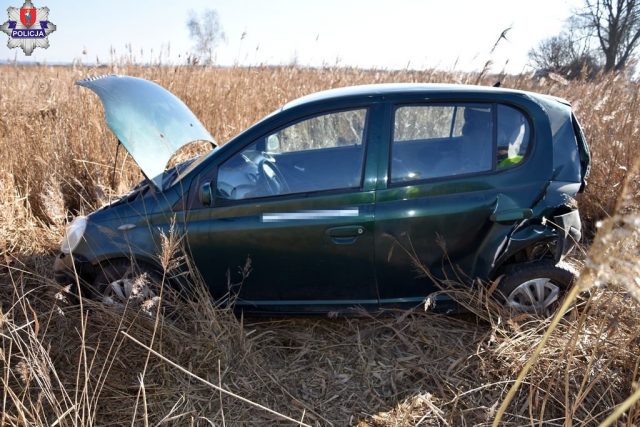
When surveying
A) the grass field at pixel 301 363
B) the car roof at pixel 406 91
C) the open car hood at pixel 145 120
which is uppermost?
the car roof at pixel 406 91

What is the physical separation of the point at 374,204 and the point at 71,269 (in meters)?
2.17

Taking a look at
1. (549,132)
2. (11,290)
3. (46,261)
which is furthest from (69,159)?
(549,132)

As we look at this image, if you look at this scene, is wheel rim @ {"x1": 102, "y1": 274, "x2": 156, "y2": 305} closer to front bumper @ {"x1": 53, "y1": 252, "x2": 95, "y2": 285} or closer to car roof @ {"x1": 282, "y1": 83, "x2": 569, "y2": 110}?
front bumper @ {"x1": 53, "y1": 252, "x2": 95, "y2": 285}

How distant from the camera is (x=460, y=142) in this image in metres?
3.11

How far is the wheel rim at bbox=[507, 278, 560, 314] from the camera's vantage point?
3123 millimetres

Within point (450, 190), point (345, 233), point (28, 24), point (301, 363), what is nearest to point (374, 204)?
point (345, 233)


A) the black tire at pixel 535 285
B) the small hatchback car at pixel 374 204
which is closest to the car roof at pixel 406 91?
the small hatchback car at pixel 374 204

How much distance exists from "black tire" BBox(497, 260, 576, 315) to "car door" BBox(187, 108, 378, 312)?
90 centimetres

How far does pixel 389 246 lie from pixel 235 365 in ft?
3.96

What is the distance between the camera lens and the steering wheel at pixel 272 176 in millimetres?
3070

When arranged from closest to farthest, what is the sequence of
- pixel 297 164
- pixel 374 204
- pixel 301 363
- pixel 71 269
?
pixel 374 204 → pixel 301 363 → pixel 297 164 → pixel 71 269

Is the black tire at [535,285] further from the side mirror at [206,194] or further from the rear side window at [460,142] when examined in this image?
the side mirror at [206,194]

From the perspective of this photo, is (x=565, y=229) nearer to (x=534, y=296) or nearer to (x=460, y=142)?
(x=534, y=296)

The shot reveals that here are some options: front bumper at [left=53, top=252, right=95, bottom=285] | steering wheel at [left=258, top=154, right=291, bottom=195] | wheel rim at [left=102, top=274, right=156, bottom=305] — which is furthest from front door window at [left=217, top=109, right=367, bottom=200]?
front bumper at [left=53, top=252, right=95, bottom=285]
